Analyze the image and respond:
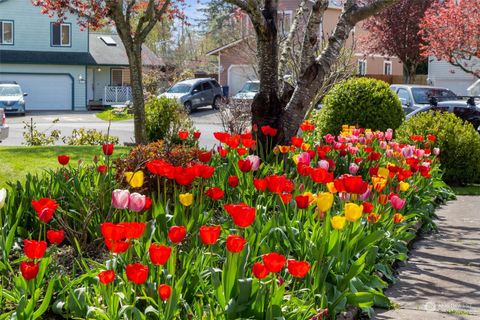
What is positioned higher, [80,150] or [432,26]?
[432,26]

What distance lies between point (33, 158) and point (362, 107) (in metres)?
6.05

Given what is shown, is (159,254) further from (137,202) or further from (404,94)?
(404,94)

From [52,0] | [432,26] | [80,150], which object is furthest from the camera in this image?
[432,26]

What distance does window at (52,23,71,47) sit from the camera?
4328 cm

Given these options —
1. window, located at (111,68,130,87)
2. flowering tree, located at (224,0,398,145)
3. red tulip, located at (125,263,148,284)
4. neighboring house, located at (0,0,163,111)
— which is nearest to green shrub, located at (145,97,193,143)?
flowering tree, located at (224,0,398,145)

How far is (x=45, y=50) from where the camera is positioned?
43.1 m

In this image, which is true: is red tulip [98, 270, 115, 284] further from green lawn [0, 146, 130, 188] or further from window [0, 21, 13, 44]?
window [0, 21, 13, 44]

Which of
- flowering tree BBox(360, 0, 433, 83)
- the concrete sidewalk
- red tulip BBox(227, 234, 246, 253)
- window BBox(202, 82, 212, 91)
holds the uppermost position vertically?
flowering tree BBox(360, 0, 433, 83)

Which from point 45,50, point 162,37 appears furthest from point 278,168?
point 162,37

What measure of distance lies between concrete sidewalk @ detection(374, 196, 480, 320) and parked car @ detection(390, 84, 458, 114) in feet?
46.1

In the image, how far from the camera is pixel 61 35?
143 ft

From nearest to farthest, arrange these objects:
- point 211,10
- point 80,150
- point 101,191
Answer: point 101,191 < point 80,150 < point 211,10

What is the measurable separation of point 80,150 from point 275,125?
21.2 ft

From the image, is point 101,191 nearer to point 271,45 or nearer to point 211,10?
point 271,45
